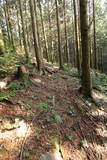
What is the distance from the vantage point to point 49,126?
4.17 metres

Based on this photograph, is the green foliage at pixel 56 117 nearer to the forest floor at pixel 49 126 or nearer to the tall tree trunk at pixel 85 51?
the forest floor at pixel 49 126

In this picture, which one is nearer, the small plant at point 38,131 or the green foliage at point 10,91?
the small plant at point 38,131

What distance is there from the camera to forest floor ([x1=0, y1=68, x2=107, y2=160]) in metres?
3.34

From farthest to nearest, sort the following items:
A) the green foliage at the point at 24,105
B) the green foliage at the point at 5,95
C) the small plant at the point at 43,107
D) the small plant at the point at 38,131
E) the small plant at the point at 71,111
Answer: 1. the small plant at the point at 71,111
2. the small plant at the point at 43,107
3. the green foliage at the point at 24,105
4. the green foliage at the point at 5,95
5. the small plant at the point at 38,131

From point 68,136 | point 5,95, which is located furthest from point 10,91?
point 68,136

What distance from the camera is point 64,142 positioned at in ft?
12.9

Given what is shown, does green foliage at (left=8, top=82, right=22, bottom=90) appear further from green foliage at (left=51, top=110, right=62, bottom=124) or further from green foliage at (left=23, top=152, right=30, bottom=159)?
green foliage at (left=23, top=152, right=30, bottom=159)

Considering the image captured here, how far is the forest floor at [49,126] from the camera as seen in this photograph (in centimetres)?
334

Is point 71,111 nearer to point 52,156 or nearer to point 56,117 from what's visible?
point 56,117

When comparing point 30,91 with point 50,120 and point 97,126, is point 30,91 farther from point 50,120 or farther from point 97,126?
point 97,126

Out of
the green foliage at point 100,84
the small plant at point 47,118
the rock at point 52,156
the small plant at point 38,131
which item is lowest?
the rock at point 52,156

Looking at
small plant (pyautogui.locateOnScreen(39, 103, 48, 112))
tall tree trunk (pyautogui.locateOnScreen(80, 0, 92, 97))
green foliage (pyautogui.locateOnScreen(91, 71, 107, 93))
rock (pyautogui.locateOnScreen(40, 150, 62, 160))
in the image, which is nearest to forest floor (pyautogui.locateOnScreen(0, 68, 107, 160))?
small plant (pyautogui.locateOnScreen(39, 103, 48, 112))

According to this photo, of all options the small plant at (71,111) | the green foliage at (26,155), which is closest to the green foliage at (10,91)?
the green foliage at (26,155)

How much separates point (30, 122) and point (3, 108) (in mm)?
877
